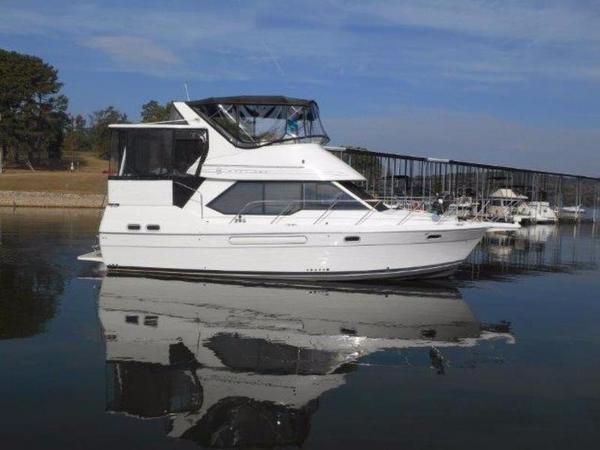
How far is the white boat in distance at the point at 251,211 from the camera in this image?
15.0 meters

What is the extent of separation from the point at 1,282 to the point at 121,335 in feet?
20.6

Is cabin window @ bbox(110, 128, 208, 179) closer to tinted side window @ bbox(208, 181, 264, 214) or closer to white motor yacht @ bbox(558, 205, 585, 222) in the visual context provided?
tinted side window @ bbox(208, 181, 264, 214)

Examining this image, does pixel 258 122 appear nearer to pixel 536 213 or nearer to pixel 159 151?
pixel 159 151

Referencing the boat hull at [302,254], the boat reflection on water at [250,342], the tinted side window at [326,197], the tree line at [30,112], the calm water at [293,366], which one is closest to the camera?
the calm water at [293,366]

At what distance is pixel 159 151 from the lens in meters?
16.1

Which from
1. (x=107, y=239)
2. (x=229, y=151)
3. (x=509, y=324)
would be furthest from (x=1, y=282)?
(x=509, y=324)

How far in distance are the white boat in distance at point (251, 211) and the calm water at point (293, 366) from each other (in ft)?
2.12

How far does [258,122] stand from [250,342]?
8.26m

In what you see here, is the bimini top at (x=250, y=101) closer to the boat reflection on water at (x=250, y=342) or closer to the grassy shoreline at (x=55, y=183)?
the boat reflection on water at (x=250, y=342)

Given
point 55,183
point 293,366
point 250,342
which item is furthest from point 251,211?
point 55,183

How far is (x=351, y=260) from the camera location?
49.2ft

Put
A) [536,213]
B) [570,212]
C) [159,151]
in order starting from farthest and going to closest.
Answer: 1. [570,212]
2. [536,213]
3. [159,151]

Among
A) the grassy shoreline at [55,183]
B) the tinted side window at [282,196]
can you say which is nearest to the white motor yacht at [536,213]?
the grassy shoreline at [55,183]

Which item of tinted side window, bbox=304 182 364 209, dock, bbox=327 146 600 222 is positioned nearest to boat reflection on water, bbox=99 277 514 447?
tinted side window, bbox=304 182 364 209
